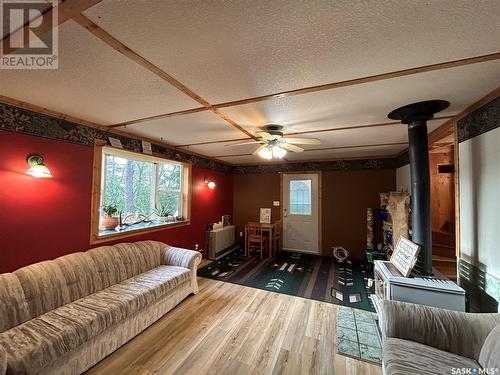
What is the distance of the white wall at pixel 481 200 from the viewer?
5.60 feet

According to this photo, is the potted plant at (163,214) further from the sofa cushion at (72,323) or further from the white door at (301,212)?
the white door at (301,212)

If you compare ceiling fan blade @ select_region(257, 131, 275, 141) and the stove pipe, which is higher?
ceiling fan blade @ select_region(257, 131, 275, 141)

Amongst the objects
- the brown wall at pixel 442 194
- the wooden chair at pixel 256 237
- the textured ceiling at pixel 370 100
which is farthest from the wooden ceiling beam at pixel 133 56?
the brown wall at pixel 442 194

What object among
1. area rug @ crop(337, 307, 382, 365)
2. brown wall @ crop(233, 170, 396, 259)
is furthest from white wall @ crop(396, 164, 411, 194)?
area rug @ crop(337, 307, 382, 365)

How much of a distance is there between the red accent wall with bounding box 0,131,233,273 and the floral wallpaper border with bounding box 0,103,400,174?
0.25ft

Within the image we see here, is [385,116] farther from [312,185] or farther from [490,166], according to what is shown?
[312,185]

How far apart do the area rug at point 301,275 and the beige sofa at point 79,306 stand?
122 cm

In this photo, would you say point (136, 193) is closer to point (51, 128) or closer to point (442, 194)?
point (51, 128)

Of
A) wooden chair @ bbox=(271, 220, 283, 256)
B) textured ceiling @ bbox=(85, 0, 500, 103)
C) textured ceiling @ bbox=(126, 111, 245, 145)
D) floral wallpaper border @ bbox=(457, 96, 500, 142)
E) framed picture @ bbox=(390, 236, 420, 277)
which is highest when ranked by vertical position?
textured ceiling @ bbox=(126, 111, 245, 145)

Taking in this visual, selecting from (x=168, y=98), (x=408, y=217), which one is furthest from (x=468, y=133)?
(x=168, y=98)

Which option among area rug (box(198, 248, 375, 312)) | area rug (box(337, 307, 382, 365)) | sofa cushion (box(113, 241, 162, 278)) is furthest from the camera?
area rug (box(198, 248, 375, 312))

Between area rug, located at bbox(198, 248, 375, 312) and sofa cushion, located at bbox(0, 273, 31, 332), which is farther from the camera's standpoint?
area rug, located at bbox(198, 248, 375, 312)

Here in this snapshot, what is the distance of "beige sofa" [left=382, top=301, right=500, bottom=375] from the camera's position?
1.24 meters

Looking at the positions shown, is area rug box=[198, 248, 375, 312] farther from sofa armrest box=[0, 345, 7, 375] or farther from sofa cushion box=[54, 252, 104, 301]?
sofa armrest box=[0, 345, 7, 375]
